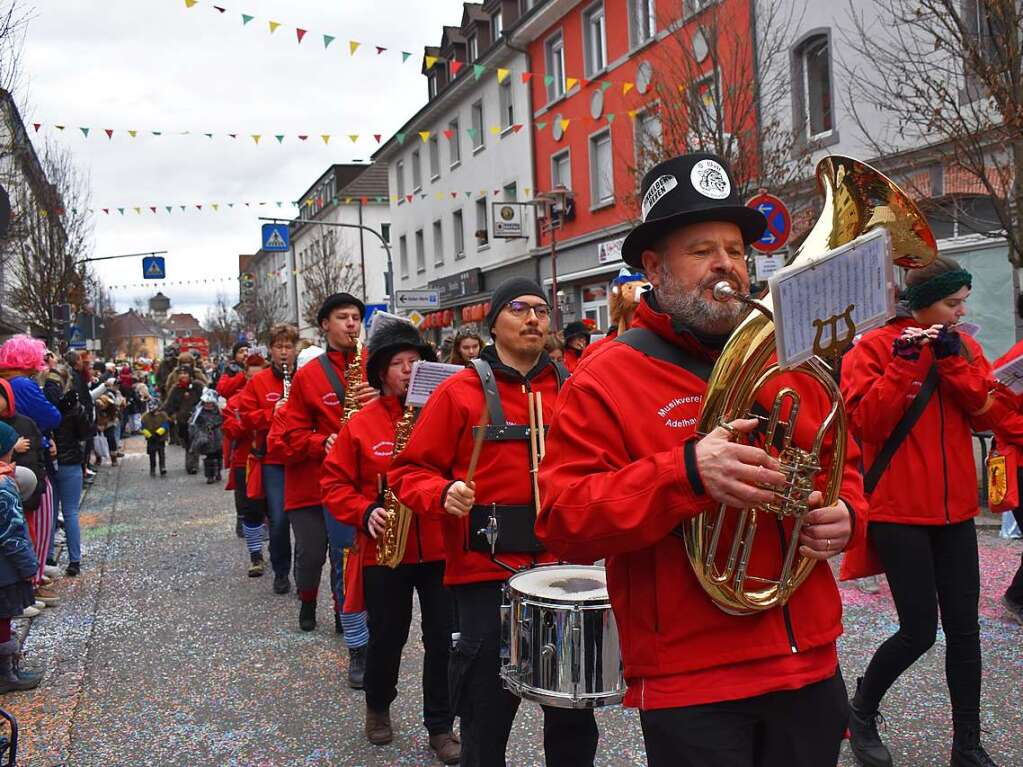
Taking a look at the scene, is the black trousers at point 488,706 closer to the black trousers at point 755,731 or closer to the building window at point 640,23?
the black trousers at point 755,731

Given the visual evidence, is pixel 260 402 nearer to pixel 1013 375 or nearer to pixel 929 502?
pixel 929 502

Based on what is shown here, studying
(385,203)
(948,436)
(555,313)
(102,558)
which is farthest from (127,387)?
(385,203)

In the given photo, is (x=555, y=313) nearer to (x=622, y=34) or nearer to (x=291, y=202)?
(x=622, y=34)

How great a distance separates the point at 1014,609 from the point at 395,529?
13.7 ft

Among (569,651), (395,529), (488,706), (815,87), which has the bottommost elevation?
(488,706)

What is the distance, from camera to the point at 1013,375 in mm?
4129

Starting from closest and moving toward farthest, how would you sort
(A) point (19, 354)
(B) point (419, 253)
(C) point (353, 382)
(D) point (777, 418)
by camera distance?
(D) point (777, 418), (C) point (353, 382), (A) point (19, 354), (B) point (419, 253)

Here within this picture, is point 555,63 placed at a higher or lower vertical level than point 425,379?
higher

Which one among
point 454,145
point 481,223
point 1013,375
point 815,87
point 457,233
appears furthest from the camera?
point 457,233

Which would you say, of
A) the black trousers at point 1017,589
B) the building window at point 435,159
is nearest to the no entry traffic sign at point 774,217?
the black trousers at point 1017,589

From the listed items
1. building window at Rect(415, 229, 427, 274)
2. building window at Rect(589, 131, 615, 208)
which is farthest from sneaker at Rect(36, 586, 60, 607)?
building window at Rect(415, 229, 427, 274)

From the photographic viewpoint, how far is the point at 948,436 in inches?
152

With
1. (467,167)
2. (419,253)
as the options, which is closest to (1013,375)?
(467,167)

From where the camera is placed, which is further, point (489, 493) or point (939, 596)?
point (939, 596)
